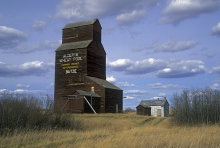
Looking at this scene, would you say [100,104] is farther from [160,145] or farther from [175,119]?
[160,145]

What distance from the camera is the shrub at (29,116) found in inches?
675

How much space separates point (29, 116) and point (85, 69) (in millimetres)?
25828

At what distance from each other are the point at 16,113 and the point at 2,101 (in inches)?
49.5

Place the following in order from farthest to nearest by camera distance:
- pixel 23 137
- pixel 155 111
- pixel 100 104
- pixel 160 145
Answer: pixel 155 111 → pixel 100 104 → pixel 23 137 → pixel 160 145

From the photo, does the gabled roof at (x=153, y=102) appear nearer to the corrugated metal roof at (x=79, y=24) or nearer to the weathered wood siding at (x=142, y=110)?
the weathered wood siding at (x=142, y=110)

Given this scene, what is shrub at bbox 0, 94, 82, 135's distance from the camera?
17141 millimetres

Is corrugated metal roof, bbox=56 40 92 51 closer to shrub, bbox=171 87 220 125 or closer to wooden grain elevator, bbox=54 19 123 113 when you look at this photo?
wooden grain elevator, bbox=54 19 123 113

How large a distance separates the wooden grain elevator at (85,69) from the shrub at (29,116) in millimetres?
18628

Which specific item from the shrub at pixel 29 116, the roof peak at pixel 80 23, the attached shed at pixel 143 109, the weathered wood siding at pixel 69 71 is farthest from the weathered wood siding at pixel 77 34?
the shrub at pixel 29 116

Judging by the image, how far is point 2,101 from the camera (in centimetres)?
1752

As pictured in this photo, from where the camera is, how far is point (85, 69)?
4441cm

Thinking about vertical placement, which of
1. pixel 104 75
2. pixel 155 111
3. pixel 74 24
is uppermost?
pixel 74 24

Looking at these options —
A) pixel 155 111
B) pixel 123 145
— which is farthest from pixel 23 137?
pixel 155 111

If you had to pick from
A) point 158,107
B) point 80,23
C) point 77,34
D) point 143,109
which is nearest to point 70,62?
point 77,34
